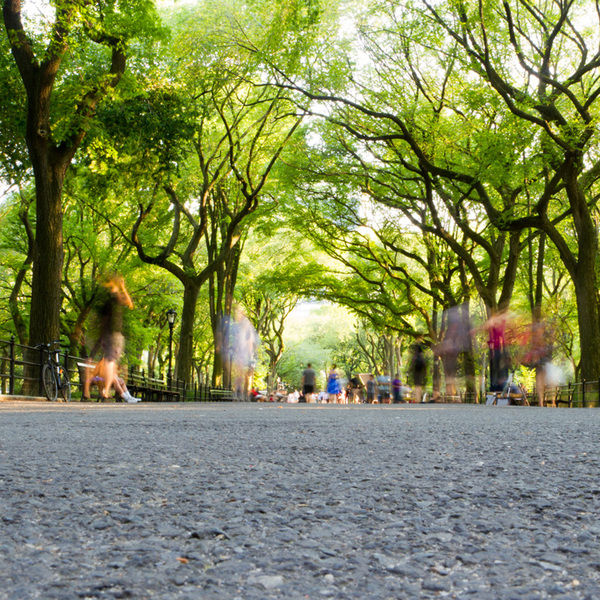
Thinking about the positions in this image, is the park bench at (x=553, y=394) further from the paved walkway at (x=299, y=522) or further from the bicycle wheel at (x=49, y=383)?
the paved walkway at (x=299, y=522)

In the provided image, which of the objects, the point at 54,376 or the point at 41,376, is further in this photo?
the point at 54,376

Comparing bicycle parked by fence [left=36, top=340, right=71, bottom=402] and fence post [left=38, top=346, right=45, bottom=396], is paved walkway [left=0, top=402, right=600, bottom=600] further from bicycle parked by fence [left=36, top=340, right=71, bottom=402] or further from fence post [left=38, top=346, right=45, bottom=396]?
bicycle parked by fence [left=36, top=340, right=71, bottom=402]

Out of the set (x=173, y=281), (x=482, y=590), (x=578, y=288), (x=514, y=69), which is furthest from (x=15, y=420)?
(x=173, y=281)

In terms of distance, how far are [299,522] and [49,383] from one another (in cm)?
1272

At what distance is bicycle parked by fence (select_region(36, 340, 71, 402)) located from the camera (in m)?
13.2

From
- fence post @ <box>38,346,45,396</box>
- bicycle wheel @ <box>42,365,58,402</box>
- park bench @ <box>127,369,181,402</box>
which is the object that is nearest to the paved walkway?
fence post @ <box>38,346,45,396</box>

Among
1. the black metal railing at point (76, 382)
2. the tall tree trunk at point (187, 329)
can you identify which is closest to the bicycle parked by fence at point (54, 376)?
the black metal railing at point (76, 382)

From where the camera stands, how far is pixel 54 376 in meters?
13.8

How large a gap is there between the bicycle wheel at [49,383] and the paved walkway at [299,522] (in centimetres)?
947

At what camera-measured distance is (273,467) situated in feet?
11.9

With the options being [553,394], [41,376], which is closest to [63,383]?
[41,376]

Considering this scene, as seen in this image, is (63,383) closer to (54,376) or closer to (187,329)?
(54,376)

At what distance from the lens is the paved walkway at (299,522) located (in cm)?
168

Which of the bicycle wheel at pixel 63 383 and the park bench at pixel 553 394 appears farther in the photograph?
the park bench at pixel 553 394
